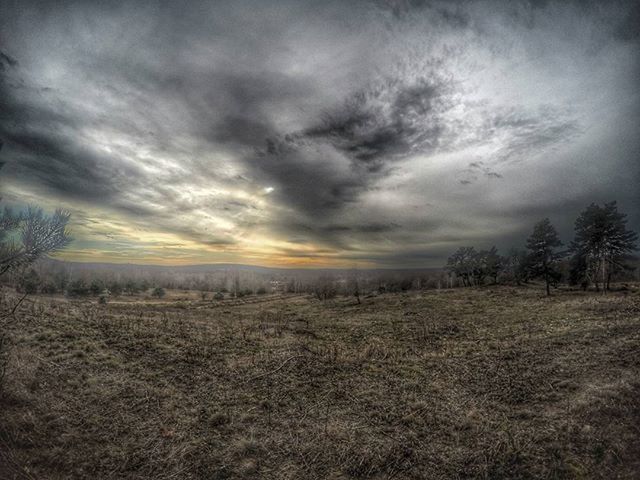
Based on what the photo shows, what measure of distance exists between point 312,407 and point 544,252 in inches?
1970

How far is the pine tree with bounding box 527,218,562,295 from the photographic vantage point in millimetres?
41875

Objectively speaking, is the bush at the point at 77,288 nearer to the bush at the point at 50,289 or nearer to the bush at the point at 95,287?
the bush at the point at 95,287

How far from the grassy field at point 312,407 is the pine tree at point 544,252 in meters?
31.5

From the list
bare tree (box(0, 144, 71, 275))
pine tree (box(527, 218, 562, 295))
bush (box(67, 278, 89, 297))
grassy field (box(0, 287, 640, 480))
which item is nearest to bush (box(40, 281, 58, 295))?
bush (box(67, 278, 89, 297))

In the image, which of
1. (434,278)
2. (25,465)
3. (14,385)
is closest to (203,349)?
(14,385)

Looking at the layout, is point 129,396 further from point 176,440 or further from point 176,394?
point 176,440

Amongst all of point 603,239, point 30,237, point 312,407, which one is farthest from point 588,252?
point 30,237

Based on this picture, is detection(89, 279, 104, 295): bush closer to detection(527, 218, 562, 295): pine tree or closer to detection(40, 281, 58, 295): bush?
detection(40, 281, 58, 295): bush

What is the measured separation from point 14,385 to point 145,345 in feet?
18.8

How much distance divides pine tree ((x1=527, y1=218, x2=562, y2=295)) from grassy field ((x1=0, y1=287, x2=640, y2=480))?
31.5 m

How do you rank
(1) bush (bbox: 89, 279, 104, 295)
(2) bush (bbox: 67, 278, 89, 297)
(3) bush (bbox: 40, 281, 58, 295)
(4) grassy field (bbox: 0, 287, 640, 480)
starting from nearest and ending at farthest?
1. (4) grassy field (bbox: 0, 287, 640, 480)
2. (3) bush (bbox: 40, 281, 58, 295)
3. (2) bush (bbox: 67, 278, 89, 297)
4. (1) bush (bbox: 89, 279, 104, 295)

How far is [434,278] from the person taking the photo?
10550 centimetres

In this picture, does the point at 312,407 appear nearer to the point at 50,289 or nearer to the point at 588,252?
the point at 588,252

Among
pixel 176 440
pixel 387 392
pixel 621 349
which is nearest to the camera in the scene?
pixel 176 440
